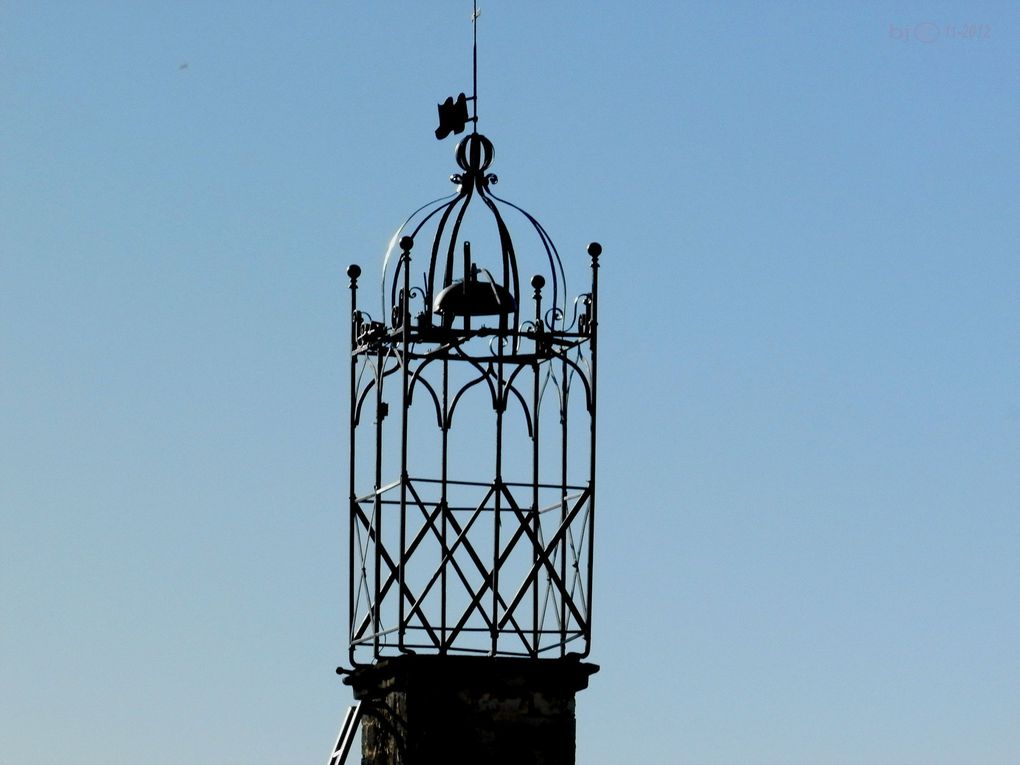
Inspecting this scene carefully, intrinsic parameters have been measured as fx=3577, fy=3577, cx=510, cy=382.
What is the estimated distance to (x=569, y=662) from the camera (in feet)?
82.8

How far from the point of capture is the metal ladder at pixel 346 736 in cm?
2538

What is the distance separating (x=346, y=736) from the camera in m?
25.5

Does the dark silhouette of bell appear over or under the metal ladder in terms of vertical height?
over

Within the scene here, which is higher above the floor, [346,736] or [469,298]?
[469,298]

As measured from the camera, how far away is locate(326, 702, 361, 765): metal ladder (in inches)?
999

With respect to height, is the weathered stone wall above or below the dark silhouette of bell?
below

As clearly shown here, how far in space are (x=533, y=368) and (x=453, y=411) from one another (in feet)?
2.28

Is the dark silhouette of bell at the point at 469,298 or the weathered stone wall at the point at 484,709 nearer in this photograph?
the weathered stone wall at the point at 484,709

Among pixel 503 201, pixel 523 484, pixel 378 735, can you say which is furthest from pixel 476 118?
pixel 378 735

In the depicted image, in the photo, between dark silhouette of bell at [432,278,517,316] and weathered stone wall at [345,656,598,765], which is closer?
weathered stone wall at [345,656,598,765]

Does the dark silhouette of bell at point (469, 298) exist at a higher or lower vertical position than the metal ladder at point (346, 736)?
higher

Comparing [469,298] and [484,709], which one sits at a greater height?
[469,298]

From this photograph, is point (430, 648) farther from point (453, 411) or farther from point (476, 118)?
point (476, 118)

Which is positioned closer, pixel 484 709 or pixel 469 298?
pixel 484 709
